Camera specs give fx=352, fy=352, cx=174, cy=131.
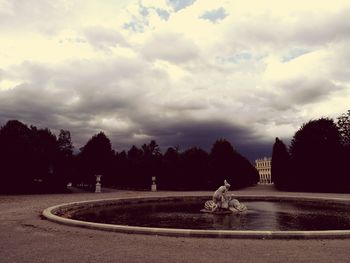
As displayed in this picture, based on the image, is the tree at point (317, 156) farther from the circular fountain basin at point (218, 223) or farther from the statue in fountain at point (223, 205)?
the statue in fountain at point (223, 205)

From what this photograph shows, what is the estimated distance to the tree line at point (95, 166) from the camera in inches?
1601

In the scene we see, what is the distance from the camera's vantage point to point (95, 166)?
5438 centimetres

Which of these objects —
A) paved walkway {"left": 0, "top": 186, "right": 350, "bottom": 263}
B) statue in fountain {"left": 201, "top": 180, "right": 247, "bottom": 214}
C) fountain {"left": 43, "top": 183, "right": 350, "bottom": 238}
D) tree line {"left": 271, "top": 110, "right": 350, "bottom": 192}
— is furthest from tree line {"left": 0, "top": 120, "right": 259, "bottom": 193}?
paved walkway {"left": 0, "top": 186, "right": 350, "bottom": 263}

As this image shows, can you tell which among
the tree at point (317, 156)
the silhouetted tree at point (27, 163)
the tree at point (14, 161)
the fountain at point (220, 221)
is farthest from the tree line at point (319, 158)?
the tree at point (14, 161)

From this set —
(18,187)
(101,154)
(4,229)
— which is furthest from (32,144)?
(4,229)

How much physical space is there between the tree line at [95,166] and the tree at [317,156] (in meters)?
10.7

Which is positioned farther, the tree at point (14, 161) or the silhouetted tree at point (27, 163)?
the silhouetted tree at point (27, 163)

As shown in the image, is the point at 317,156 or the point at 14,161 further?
the point at 317,156

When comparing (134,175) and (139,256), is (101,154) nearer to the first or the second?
(134,175)

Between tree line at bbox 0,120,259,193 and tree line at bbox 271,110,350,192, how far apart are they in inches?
398

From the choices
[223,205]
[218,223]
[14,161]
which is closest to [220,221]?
[218,223]

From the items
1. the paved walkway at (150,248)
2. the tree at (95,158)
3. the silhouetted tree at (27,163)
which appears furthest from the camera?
the tree at (95,158)

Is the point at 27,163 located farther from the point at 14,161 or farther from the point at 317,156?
the point at 317,156

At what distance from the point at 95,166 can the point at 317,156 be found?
3224cm
